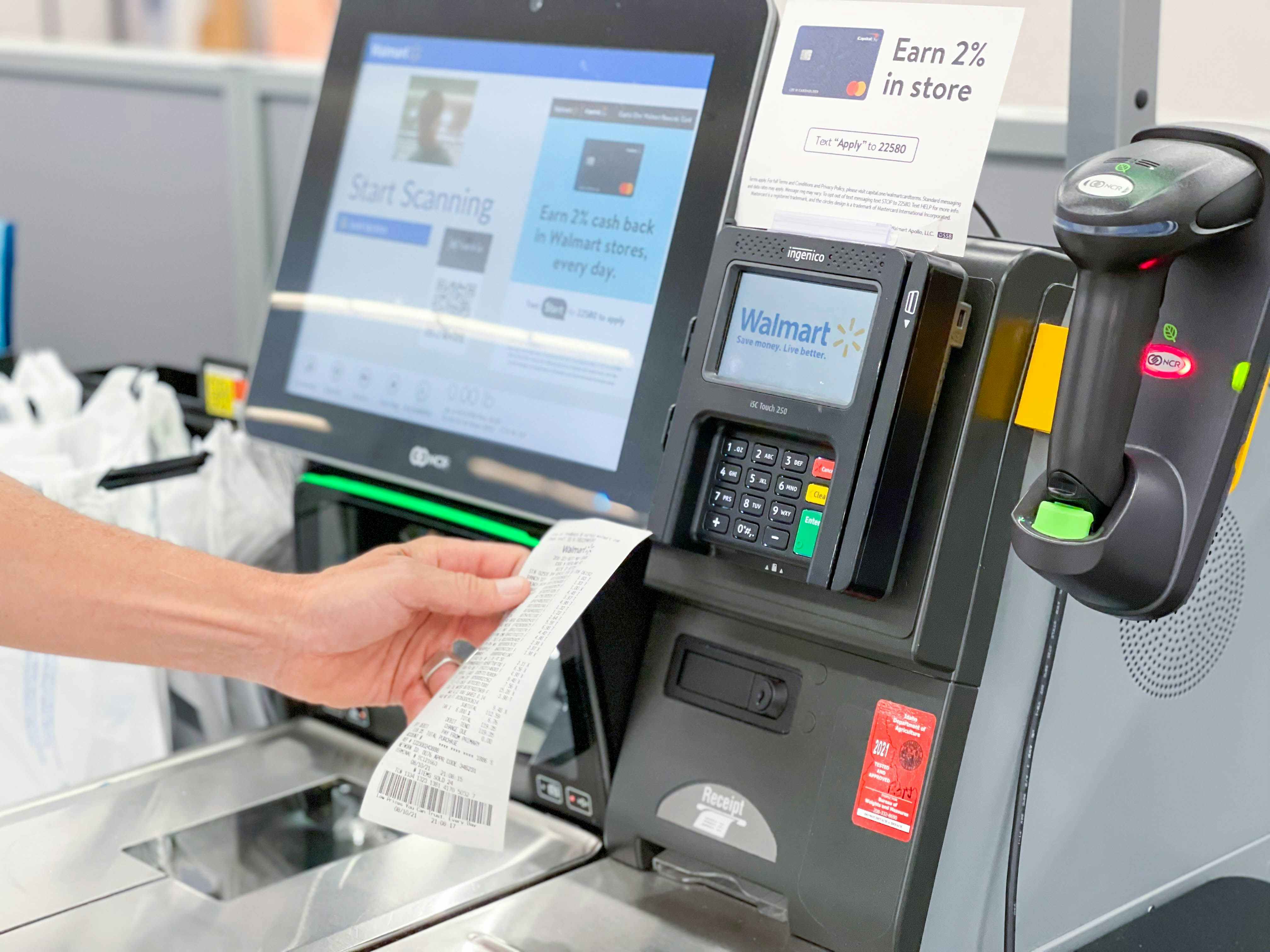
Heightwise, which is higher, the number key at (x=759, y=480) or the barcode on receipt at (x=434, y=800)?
the number key at (x=759, y=480)

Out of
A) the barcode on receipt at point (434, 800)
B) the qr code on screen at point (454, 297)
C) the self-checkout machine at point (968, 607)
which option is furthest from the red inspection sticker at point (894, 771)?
the qr code on screen at point (454, 297)

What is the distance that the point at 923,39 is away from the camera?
719 mm

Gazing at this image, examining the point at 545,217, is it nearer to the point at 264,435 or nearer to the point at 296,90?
the point at 264,435

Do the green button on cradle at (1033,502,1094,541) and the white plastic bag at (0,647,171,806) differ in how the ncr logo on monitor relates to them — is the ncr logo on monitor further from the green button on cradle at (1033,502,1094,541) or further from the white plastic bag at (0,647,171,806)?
the green button on cradle at (1033,502,1094,541)

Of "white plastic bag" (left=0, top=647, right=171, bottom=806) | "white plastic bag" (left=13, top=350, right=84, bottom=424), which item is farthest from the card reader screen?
"white plastic bag" (left=13, top=350, right=84, bottom=424)

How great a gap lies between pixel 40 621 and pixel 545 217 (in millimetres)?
444

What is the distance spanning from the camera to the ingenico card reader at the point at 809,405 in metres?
0.65

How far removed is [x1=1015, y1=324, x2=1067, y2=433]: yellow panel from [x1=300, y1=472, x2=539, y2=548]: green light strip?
332mm

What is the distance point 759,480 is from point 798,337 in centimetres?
8

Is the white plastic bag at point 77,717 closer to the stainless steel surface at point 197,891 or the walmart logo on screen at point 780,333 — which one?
the stainless steel surface at point 197,891

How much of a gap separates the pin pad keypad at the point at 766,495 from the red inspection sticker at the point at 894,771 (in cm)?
10

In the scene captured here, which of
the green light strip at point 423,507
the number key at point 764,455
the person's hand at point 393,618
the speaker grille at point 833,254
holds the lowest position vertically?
the person's hand at point 393,618

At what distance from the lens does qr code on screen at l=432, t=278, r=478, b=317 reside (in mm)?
953

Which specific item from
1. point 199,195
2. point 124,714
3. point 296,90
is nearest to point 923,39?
point 124,714
